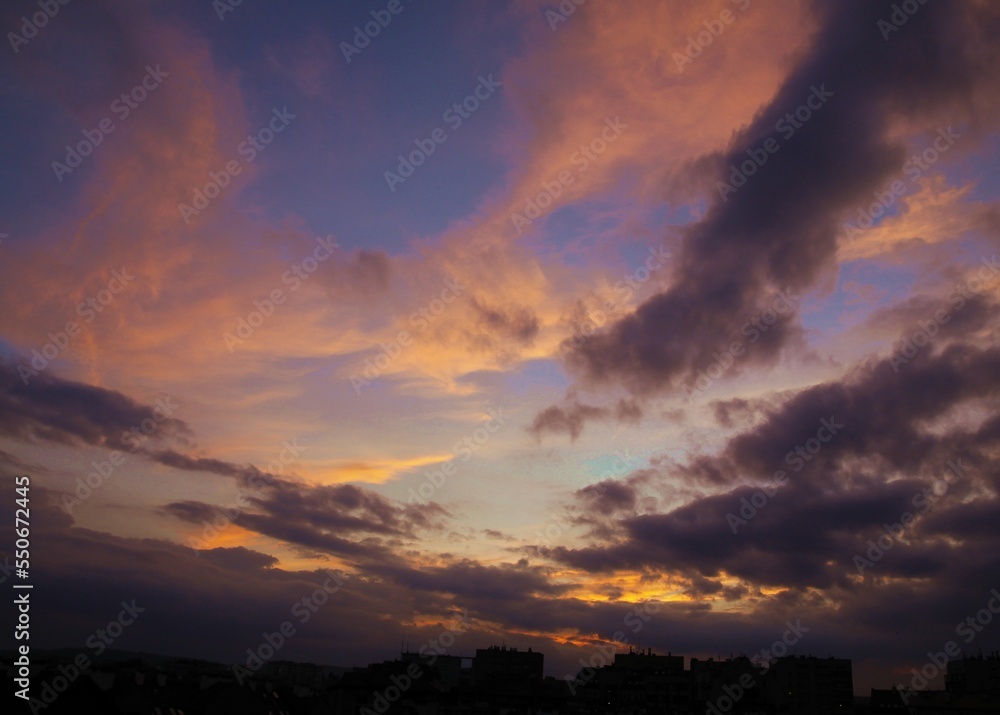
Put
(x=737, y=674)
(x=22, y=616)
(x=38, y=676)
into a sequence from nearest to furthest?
(x=22, y=616) → (x=38, y=676) → (x=737, y=674)

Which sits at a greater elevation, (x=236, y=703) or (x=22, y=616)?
(x=22, y=616)

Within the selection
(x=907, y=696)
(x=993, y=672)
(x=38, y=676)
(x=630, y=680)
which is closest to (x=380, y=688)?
(x=38, y=676)

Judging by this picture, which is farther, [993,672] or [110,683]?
[993,672]

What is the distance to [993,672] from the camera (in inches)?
7052

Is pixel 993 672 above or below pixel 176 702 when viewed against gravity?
above

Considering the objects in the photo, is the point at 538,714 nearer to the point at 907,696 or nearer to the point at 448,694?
the point at 448,694

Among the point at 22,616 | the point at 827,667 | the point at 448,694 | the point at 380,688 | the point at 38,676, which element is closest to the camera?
the point at 22,616

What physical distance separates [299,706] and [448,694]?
28316 millimetres

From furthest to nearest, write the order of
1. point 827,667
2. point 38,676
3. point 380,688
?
point 827,667, point 380,688, point 38,676

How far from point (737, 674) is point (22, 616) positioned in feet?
489

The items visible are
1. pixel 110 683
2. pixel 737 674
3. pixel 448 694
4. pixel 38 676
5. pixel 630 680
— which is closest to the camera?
pixel 38 676

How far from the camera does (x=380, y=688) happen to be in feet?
370

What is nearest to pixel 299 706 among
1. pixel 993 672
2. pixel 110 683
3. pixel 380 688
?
pixel 380 688

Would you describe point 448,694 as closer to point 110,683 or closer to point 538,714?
point 538,714
